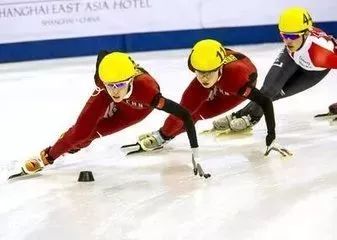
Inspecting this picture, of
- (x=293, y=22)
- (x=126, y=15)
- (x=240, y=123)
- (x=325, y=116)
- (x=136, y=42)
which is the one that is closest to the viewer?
(x=293, y=22)

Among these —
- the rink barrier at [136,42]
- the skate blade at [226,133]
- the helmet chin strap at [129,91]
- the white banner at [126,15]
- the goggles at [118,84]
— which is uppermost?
the goggles at [118,84]

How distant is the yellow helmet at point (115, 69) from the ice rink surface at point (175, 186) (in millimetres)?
509

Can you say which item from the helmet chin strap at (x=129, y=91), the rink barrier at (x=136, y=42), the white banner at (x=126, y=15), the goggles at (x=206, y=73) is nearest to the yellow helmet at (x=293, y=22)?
the goggles at (x=206, y=73)

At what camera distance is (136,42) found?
850cm

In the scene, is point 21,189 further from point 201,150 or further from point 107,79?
point 201,150

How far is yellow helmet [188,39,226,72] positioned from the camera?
140 inches

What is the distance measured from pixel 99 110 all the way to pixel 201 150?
67 cm

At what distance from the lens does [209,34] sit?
28.1 ft

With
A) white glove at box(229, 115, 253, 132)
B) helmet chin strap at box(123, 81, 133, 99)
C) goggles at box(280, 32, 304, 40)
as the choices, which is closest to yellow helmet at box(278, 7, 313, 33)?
goggles at box(280, 32, 304, 40)

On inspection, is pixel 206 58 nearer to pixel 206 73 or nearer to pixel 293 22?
pixel 206 73

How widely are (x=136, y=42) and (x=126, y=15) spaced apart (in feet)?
1.65

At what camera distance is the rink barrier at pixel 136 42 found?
27.1ft

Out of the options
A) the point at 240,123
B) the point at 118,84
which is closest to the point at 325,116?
the point at 240,123

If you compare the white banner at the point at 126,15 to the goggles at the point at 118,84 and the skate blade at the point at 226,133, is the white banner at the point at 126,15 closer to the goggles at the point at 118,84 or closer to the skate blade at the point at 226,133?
the skate blade at the point at 226,133
